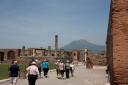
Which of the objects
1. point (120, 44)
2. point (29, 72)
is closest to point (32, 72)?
point (29, 72)

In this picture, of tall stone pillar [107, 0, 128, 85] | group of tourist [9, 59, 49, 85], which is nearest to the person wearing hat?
group of tourist [9, 59, 49, 85]

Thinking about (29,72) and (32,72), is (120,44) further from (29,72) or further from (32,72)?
(29,72)

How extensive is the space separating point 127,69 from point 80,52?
114 meters

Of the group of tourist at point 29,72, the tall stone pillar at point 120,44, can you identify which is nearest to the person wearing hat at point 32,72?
the group of tourist at point 29,72

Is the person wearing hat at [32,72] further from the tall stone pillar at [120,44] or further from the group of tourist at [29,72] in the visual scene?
the tall stone pillar at [120,44]

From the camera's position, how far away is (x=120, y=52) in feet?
15.6

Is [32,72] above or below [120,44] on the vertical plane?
below

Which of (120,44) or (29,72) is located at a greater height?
(120,44)

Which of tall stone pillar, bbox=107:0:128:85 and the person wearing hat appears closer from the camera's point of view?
tall stone pillar, bbox=107:0:128:85

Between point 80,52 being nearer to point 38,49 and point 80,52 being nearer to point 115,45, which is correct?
point 38,49

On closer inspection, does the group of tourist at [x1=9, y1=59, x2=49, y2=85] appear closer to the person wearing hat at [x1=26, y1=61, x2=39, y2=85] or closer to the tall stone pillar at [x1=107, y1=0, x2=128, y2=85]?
the person wearing hat at [x1=26, y1=61, x2=39, y2=85]

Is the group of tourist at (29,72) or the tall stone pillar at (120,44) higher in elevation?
the tall stone pillar at (120,44)

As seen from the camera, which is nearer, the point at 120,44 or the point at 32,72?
the point at 120,44

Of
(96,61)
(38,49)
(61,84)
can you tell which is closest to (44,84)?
(61,84)
